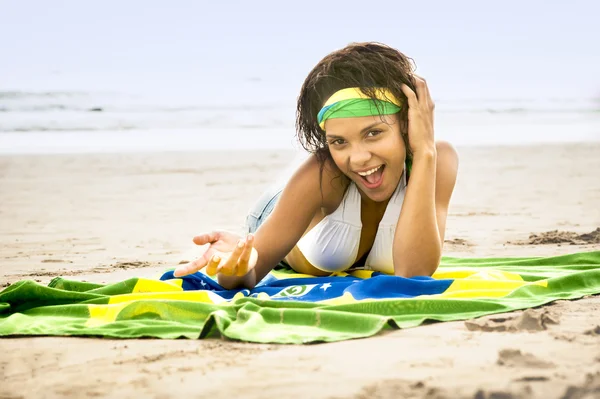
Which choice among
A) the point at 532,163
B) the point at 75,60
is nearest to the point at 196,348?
the point at 532,163

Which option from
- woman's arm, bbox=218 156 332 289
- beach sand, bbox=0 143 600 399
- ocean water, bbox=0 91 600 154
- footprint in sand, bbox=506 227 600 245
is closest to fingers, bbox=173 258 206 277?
beach sand, bbox=0 143 600 399

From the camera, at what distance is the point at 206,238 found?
3373 millimetres

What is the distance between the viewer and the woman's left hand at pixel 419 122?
3.69 m

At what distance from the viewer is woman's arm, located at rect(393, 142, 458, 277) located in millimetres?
3688

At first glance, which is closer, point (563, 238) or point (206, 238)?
point (206, 238)

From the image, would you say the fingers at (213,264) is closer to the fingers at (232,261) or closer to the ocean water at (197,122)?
the fingers at (232,261)

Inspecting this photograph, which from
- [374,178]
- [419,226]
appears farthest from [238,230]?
[419,226]

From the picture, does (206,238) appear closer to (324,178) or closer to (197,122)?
(324,178)

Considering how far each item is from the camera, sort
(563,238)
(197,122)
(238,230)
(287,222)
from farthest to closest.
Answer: (197,122), (238,230), (563,238), (287,222)

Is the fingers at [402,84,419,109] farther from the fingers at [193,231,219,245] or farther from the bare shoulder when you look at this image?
the fingers at [193,231,219,245]

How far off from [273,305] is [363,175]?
0.86 m

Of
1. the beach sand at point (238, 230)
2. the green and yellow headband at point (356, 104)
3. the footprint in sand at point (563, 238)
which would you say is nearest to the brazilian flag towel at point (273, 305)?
the beach sand at point (238, 230)

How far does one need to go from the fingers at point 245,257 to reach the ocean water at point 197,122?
11.3m

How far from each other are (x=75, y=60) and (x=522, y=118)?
15290 mm
